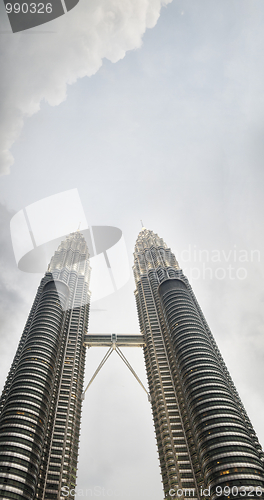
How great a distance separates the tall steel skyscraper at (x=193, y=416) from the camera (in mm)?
89688

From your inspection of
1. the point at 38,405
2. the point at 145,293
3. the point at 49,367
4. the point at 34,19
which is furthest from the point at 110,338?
the point at 34,19

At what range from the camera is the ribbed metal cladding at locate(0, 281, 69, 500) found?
90562 mm

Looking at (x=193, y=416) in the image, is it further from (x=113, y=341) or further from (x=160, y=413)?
(x=113, y=341)

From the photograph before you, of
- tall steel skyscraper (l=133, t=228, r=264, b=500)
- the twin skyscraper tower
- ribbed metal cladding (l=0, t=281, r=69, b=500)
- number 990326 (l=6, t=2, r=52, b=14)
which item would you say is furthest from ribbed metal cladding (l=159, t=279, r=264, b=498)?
number 990326 (l=6, t=2, r=52, b=14)

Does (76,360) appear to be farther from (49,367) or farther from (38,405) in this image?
(38,405)

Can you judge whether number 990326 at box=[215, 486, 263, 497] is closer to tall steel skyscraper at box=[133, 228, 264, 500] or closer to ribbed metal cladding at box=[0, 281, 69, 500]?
tall steel skyscraper at box=[133, 228, 264, 500]

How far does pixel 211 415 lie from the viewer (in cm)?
10375

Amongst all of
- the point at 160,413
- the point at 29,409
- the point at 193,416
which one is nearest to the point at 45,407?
the point at 29,409

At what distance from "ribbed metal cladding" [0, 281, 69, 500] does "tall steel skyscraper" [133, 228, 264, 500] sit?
168 ft

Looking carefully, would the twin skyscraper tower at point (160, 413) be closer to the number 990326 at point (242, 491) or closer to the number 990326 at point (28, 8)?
the number 990326 at point (242, 491)

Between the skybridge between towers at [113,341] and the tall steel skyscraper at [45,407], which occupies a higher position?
the skybridge between towers at [113,341]

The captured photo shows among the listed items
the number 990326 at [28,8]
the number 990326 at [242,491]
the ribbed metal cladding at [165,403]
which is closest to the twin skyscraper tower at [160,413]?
the number 990326 at [242,491]

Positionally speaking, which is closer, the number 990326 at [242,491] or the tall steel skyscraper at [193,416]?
the number 990326 at [242,491]

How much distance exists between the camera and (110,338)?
18288 centimetres
